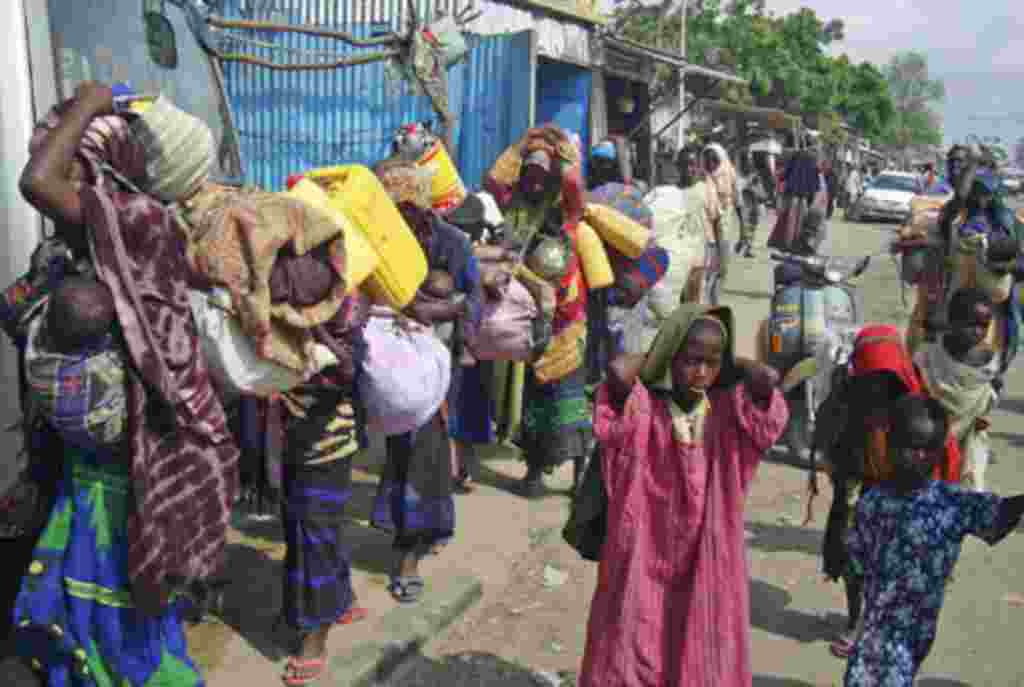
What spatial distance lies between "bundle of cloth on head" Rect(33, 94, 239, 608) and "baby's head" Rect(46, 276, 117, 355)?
0.03 metres

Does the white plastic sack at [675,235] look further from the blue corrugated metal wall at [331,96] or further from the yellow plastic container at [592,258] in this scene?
the blue corrugated metal wall at [331,96]

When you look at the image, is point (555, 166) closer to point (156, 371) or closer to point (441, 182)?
point (441, 182)

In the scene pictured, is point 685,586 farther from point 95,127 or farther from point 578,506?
point 95,127

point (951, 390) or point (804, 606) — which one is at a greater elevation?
point (951, 390)

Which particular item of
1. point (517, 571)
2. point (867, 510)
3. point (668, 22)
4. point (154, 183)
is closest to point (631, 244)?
point (517, 571)

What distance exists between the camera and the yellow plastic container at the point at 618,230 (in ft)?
18.1

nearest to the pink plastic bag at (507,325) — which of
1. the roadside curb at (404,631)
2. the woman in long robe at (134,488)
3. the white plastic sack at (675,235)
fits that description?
the roadside curb at (404,631)

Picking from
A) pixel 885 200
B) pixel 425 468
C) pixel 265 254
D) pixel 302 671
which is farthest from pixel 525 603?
pixel 885 200

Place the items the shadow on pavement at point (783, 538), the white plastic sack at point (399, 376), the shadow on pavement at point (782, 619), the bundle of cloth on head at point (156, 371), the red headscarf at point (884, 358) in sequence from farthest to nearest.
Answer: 1. the shadow on pavement at point (783, 538)
2. the shadow on pavement at point (782, 619)
3. the red headscarf at point (884, 358)
4. the white plastic sack at point (399, 376)
5. the bundle of cloth on head at point (156, 371)

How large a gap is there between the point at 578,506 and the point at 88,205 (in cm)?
171

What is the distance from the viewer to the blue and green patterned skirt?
9.05 ft

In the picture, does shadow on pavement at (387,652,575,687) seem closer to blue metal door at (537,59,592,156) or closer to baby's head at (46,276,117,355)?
baby's head at (46,276,117,355)

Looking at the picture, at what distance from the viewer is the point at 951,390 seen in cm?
433

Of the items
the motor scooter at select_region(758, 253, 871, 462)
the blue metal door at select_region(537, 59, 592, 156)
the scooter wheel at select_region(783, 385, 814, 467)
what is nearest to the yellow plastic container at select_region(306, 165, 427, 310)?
the motor scooter at select_region(758, 253, 871, 462)
